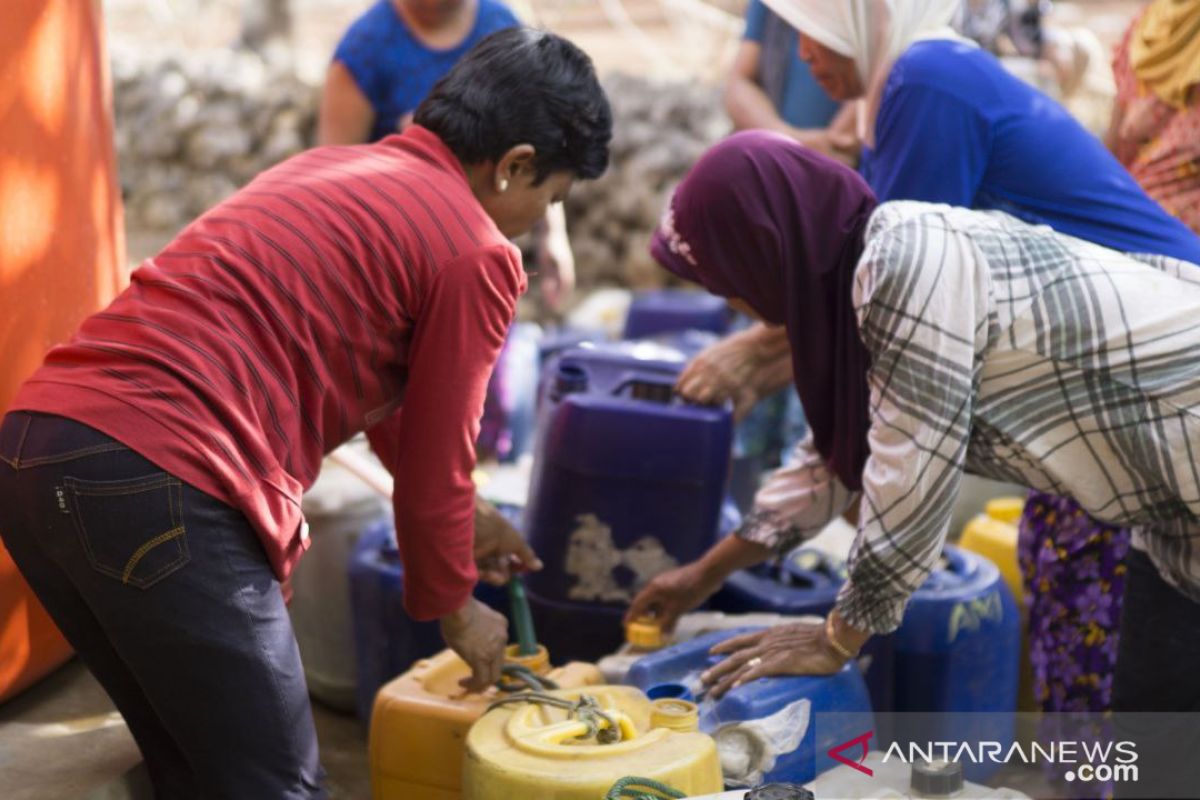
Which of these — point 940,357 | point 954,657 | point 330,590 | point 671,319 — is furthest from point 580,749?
point 671,319

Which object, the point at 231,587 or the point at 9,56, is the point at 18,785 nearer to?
the point at 231,587

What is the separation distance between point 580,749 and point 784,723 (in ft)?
1.27

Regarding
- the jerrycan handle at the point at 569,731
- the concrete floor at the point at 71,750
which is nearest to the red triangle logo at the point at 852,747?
the jerrycan handle at the point at 569,731

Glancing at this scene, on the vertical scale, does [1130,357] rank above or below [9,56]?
below

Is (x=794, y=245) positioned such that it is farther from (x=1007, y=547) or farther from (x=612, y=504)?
(x=1007, y=547)

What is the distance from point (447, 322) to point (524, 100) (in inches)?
15.7

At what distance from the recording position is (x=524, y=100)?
2197 mm

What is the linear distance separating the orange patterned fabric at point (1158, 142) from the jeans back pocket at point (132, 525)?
2123 mm

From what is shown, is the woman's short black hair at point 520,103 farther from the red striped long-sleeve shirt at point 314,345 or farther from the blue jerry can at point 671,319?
the blue jerry can at point 671,319

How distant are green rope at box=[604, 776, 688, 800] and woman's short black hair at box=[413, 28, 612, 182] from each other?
0.95 meters

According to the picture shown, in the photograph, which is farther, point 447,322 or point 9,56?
point 9,56

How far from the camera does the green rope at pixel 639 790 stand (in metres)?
2.00

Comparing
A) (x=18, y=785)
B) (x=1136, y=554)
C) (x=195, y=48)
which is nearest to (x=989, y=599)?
(x=1136, y=554)

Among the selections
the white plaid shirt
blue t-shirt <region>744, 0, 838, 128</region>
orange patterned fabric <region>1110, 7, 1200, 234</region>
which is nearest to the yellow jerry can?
the white plaid shirt
